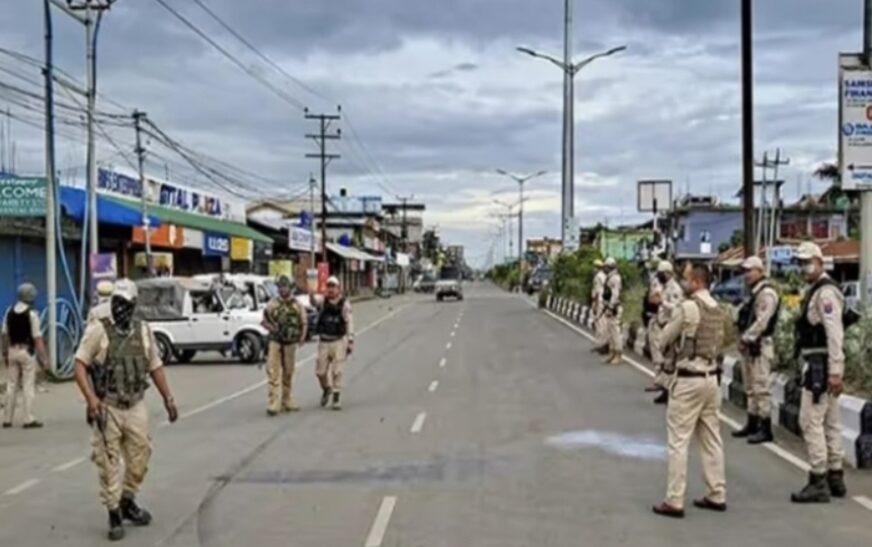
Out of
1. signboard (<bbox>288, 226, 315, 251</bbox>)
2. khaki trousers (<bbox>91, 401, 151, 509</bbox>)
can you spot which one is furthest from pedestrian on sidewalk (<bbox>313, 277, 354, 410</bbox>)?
signboard (<bbox>288, 226, 315, 251</bbox>)

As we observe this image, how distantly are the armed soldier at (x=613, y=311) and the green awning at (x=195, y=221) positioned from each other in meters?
19.7

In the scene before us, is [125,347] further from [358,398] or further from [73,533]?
[358,398]

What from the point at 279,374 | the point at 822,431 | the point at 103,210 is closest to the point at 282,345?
the point at 279,374

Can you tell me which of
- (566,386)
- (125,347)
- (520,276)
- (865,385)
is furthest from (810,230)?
(125,347)

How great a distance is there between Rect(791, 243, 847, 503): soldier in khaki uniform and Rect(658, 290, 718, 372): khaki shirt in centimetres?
100

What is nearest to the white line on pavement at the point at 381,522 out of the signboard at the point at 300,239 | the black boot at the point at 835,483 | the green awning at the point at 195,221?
the black boot at the point at 835,483

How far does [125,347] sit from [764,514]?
5042mm

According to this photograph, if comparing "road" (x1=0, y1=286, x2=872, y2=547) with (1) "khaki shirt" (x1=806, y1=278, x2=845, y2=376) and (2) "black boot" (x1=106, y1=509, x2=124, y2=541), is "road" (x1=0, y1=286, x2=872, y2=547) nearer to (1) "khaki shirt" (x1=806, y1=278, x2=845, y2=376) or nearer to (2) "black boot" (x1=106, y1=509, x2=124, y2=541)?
(2) "black boot" (x1=106, y1=509, x2=124, y2=541)

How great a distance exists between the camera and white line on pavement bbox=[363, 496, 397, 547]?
28.7 feet

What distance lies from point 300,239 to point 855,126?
177ft

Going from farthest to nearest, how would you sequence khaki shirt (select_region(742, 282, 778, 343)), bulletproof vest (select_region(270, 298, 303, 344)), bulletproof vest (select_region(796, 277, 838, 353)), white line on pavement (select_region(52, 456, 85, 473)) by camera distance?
1. bulletproof vest (select_region(270, 298, 303, 344))
2. khaki shirt (select_region(742, 282, 778, 343))
3. white line on pavement (select_region(52, 456, 85, 473))
4. bulletproof vest (select_region(796, 277, 838, 353))

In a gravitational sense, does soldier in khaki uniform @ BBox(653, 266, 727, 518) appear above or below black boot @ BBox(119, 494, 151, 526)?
above

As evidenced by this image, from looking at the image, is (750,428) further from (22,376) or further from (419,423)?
(22,376)

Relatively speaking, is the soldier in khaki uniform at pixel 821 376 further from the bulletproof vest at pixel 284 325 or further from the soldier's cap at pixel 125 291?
the bulletproof vest at pixel 284 325
